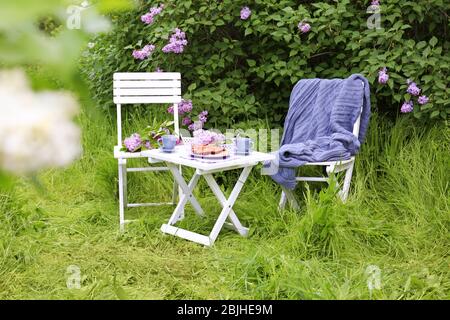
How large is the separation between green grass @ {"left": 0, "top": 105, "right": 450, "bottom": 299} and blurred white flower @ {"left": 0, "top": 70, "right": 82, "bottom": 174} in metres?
2.13

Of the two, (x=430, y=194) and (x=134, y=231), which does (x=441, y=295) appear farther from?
(x=134, y=231)

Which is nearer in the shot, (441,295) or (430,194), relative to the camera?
(441,295)

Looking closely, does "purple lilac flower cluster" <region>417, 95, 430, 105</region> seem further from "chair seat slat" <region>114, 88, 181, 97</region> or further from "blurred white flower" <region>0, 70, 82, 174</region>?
"blurred white flower" <region>0, 70, 82, 174</region>

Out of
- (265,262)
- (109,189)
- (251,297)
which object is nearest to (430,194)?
(265,262)

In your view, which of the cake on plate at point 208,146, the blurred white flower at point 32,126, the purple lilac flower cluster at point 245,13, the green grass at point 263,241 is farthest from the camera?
the purple lilac flower cluster at point 245,13

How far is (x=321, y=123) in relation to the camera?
4.20 metres

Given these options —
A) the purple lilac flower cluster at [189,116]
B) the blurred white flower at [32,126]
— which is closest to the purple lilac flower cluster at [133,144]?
the purple lilac flower cluster at [189,116]

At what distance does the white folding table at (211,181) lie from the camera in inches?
135

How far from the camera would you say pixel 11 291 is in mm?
2998

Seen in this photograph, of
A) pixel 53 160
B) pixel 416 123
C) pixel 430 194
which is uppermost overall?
pixel 53 160

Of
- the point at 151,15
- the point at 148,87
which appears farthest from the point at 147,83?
the point at 151,15

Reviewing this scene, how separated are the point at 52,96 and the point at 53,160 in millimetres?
44

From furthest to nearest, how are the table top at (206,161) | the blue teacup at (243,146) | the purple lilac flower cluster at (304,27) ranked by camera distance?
1. the purple lilac flower cluster at (304,27)
2. the blue teacup at (243,146)
3. the table top at (206,161)

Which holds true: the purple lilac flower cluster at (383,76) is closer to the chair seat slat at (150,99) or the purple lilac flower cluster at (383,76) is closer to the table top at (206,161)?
the table top at (206,161)
